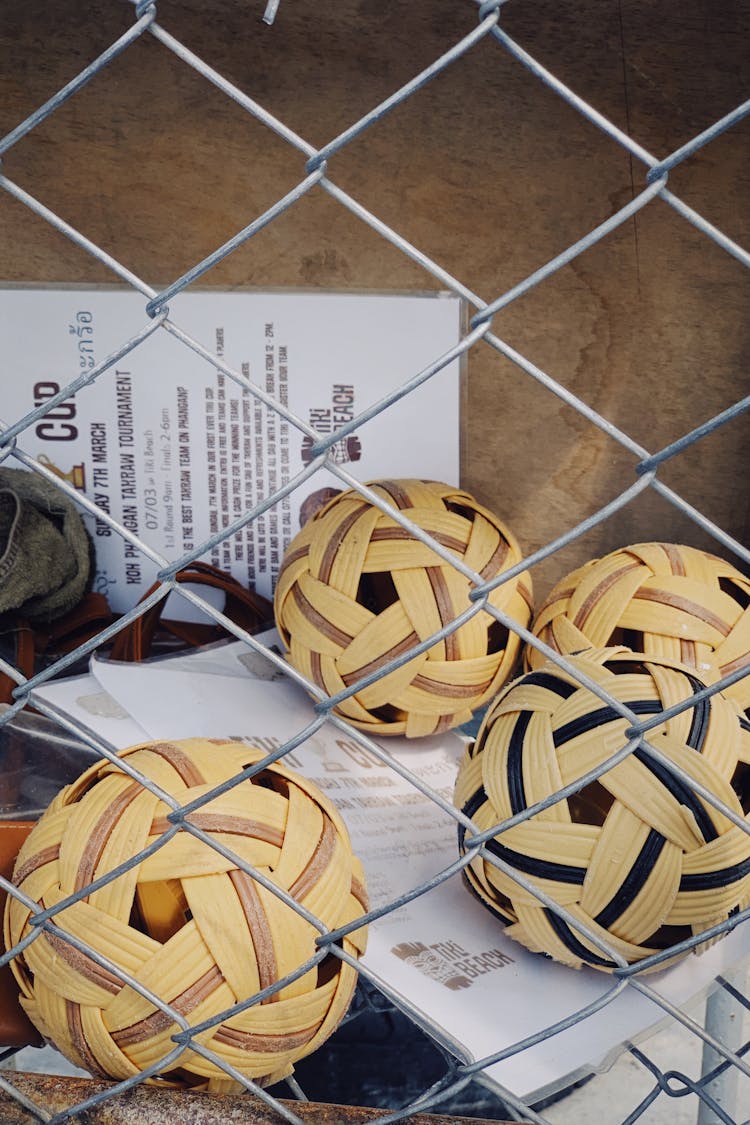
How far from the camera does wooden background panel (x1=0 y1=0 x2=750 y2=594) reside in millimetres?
791

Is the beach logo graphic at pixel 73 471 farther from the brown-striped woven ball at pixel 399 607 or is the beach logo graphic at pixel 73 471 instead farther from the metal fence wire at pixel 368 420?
the metal fence wire at pixel 368 420

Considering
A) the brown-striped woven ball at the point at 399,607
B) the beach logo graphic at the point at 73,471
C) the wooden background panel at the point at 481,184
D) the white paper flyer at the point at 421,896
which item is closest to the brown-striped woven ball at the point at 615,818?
the white paper flyer at the point at 421,896

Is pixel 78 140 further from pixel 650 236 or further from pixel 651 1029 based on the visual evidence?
pixel 651 1029

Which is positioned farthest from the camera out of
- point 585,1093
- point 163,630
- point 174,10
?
point 585,1093

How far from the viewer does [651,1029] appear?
21.7 inches

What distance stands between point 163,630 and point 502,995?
18.8 inches

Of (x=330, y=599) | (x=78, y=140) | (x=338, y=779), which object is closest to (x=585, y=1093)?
(x=338, y=779)

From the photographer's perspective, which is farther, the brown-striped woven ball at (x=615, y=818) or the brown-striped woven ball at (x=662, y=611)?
the brown-striped woven ball at (x=662, y=611)

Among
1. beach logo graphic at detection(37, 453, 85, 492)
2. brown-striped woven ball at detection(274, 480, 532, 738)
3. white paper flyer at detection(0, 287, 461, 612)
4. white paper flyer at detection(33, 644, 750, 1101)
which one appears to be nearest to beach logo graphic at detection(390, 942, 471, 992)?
white paper flyer at detection(33, 644, 750, 1101)

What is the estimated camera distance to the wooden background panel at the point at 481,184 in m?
0.79

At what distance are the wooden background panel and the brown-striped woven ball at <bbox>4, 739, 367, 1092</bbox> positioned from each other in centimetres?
49

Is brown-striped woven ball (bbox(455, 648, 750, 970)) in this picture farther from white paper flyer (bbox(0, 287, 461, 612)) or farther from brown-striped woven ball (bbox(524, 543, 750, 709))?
white paper flyer (bbox(0, 287, 461, 612))

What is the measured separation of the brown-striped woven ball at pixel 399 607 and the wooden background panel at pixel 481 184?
0.19 metres

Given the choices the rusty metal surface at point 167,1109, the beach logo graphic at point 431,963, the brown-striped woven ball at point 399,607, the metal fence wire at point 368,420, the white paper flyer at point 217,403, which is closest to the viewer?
the metal fence wire at point 368,420
